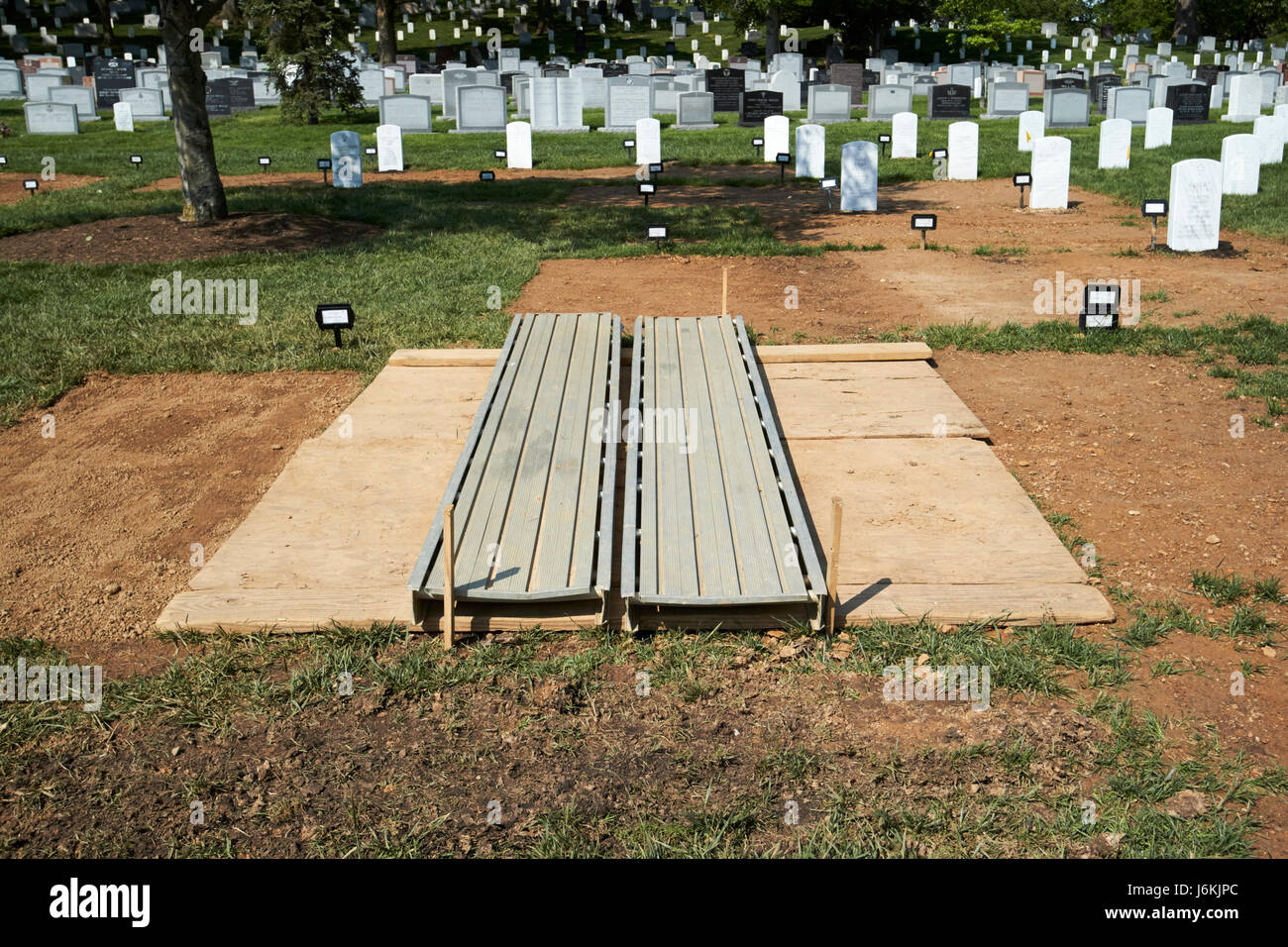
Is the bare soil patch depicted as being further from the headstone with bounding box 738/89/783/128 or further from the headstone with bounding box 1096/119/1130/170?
the headstone with bounding box 738/89/783/128

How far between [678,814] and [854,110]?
1252 inches

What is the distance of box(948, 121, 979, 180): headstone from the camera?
61.7ft

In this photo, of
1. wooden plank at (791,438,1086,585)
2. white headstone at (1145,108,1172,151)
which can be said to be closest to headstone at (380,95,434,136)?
white headstone at (1145,108,1172,151)

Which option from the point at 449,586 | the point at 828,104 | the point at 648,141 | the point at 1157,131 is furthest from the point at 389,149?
the point at 449,586

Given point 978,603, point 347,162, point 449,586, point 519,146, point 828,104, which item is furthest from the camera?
point 828,104

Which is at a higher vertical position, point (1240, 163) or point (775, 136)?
point (775, 136)

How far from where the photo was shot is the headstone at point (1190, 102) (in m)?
27.6

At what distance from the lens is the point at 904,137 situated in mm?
21656

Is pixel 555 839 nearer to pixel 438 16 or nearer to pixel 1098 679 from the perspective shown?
pixel 1098 679

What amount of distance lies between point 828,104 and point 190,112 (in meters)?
20.1

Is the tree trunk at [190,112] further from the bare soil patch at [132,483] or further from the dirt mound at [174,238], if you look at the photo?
the bare soil patch at [132,483]

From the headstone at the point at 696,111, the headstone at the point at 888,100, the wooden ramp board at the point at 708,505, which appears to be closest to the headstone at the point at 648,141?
the headstone at the point at 696,111

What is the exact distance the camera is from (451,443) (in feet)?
22.3

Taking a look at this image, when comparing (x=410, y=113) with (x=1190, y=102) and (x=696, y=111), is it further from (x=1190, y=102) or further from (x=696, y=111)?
(x=1190, y=102)
